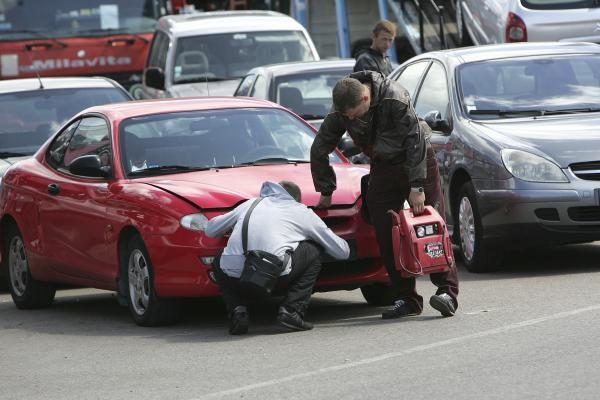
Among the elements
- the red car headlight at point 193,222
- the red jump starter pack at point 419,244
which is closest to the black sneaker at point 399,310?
the red jump starter pack at point 419,244

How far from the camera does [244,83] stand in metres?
18.6

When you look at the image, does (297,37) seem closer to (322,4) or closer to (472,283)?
(322,4)

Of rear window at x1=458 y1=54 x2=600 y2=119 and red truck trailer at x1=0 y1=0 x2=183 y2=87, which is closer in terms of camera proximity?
rear window at x1=458 y1=54 x2=600 y2=119

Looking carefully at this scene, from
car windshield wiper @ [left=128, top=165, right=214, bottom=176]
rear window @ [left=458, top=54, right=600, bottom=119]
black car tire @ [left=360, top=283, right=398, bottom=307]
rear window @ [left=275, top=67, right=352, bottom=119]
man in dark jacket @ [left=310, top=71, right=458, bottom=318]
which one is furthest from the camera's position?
rear window @ [left=275, top=67, right=352, bottom=119]

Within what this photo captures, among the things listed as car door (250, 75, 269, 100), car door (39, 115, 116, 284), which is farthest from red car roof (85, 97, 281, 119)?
car door (250, 75, 269, 100)

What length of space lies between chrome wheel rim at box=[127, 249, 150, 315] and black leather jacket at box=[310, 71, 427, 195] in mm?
1247

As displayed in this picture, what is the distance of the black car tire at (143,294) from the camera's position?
32.9ft

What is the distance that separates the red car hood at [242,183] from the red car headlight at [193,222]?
0.27ft

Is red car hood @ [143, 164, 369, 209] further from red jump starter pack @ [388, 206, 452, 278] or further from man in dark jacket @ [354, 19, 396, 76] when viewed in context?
man in dark jacket @ [354, 19, 396, 76]

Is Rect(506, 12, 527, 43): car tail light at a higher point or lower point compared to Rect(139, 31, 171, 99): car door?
higher

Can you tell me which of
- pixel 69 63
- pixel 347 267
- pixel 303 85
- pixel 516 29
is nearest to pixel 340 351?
pixel 347 267

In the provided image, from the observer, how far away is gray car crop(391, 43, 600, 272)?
11586 mm

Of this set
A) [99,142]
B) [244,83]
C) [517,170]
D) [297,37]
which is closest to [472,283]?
[517,170]

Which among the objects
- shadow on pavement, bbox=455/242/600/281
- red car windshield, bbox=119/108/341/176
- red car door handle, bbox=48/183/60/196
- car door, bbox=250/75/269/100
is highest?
red car windshield, bbox=119/108/341/176
